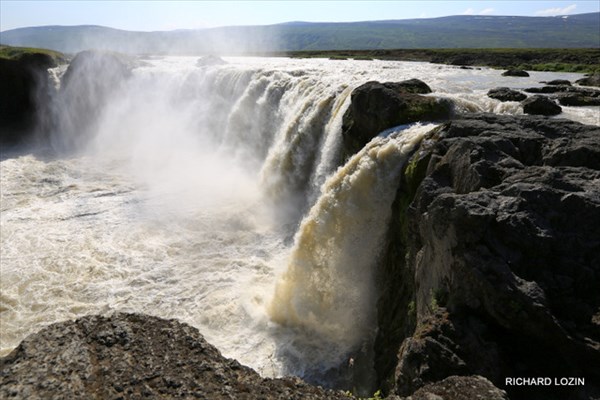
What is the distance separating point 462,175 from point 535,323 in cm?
379

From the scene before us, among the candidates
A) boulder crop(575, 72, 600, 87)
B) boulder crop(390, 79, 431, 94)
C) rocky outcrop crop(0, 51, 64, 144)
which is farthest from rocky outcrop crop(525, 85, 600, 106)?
rocky outcrop crop(0, 51, 64, 144)

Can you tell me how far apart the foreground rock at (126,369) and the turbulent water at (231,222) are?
21.0 feet

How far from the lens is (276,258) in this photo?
18.3 metres

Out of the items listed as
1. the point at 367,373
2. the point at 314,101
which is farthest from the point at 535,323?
the point at 314,101

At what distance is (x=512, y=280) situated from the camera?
6.30m

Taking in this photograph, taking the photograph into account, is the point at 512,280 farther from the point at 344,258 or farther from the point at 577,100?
the point at 577,100

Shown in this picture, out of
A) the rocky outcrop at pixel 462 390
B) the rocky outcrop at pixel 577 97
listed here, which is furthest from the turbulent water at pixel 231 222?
the rocky outcrop at pixel 462 390

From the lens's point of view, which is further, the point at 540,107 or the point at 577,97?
the point at 577,97

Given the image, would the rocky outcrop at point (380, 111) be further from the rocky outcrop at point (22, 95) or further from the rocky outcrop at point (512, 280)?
the rocky outcrop at point (22, 95)

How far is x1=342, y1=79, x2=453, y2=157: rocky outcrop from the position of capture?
50.7 ft

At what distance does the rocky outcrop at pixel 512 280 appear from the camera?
6.01m

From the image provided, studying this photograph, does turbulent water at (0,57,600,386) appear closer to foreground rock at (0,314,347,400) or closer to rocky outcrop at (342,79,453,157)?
rocky outcrop at (342,79,453,157)

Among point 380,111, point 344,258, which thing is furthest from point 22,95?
point 344,258

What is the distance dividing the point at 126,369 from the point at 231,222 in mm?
16236
